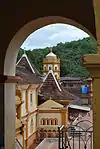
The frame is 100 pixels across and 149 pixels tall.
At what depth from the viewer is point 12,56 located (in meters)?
3.47

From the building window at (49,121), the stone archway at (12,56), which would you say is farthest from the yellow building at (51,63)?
the stone archway at (12,56)

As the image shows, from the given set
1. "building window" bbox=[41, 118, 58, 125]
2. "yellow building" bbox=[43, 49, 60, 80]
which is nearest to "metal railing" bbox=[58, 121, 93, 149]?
"building window" bbox=[41, 118, 58, 125]

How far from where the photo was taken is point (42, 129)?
38.4ft

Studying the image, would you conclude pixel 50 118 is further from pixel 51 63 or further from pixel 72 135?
pixel 72 135

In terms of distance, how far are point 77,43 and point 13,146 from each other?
56.6ft

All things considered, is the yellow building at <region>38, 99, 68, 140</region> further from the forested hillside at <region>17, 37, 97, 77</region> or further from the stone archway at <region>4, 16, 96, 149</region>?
the forested hillside at <region>17, 37, 97, 77</region>

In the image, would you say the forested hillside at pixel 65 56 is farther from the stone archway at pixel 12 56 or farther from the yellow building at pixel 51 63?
the stone archway at pixel 12 56

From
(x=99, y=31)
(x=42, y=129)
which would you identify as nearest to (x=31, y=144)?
(x=42, y=129)

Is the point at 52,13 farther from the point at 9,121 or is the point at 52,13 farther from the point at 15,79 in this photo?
the point at 9,121

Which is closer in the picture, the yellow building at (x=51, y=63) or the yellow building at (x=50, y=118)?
the yellow building at (x=50, y=118)

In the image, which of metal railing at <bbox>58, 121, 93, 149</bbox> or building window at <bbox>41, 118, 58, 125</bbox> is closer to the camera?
metal railing at <bbox>58, 121, 93, 149</bbox>

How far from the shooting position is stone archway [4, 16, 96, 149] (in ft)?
10.9

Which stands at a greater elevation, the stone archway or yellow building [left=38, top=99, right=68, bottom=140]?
the stone archway

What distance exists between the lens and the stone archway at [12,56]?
10.9 feet
